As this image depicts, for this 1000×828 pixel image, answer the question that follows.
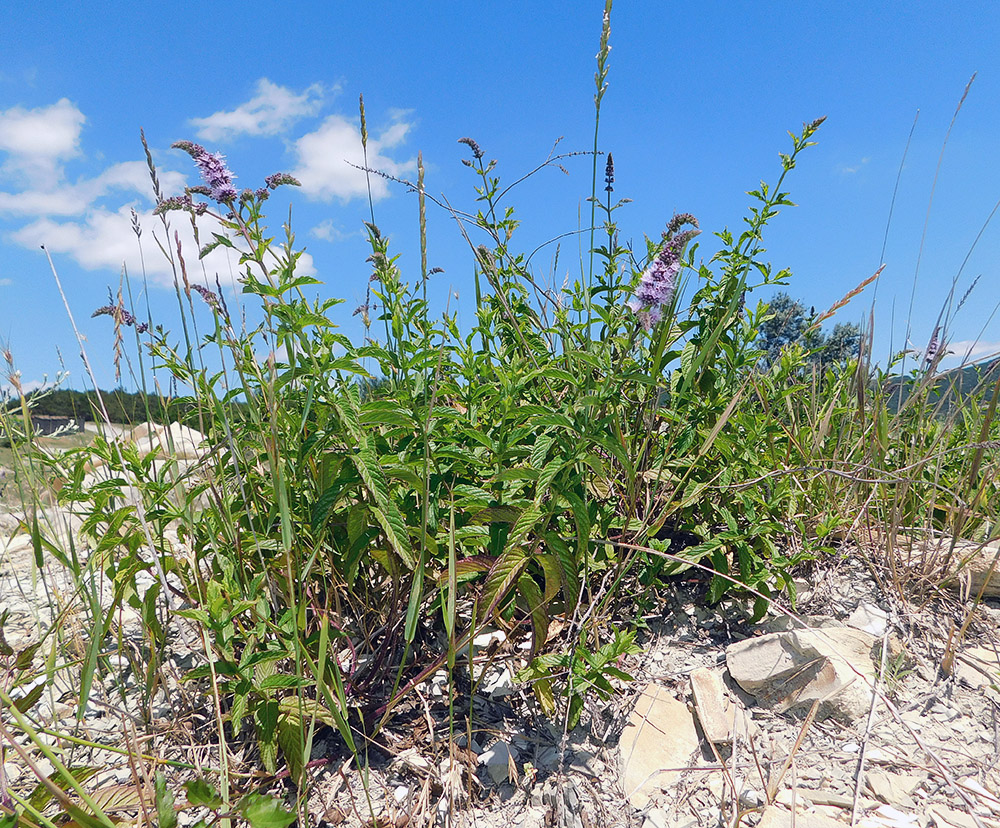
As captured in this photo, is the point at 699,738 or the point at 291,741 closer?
the point at 291,741

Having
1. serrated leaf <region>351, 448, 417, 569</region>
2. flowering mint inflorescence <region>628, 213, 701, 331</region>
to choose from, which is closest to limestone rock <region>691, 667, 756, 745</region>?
serrated leaf <region>351, 448, 417, 569</region>

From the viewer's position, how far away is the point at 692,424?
6.77 ft

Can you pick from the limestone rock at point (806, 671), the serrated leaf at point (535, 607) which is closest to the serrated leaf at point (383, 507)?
the serrated leaf at point (535, 607)

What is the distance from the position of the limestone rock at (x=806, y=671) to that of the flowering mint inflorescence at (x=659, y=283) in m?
1.02

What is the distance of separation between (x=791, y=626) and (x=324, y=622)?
1460 mm

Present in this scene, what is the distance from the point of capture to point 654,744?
1724 mm

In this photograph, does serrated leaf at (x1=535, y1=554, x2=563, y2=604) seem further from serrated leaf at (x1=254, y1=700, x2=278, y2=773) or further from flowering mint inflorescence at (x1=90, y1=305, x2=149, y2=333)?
flowering mint inflorescence at (x1=90, y1=305, x2=149, y2=333)

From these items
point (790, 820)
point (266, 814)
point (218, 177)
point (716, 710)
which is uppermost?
point (218, 177)

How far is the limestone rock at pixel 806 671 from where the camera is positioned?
1772 millimetres

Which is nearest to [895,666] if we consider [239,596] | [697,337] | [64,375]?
[697,337]

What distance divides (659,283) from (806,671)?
1.19m

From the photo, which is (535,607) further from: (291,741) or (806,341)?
(806,341)

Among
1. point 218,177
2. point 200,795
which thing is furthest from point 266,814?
point 218,177

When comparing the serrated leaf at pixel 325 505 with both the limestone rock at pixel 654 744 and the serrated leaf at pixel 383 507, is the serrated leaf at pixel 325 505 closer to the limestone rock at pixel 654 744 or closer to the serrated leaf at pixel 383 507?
the serrated leaf at pixel 383 507
